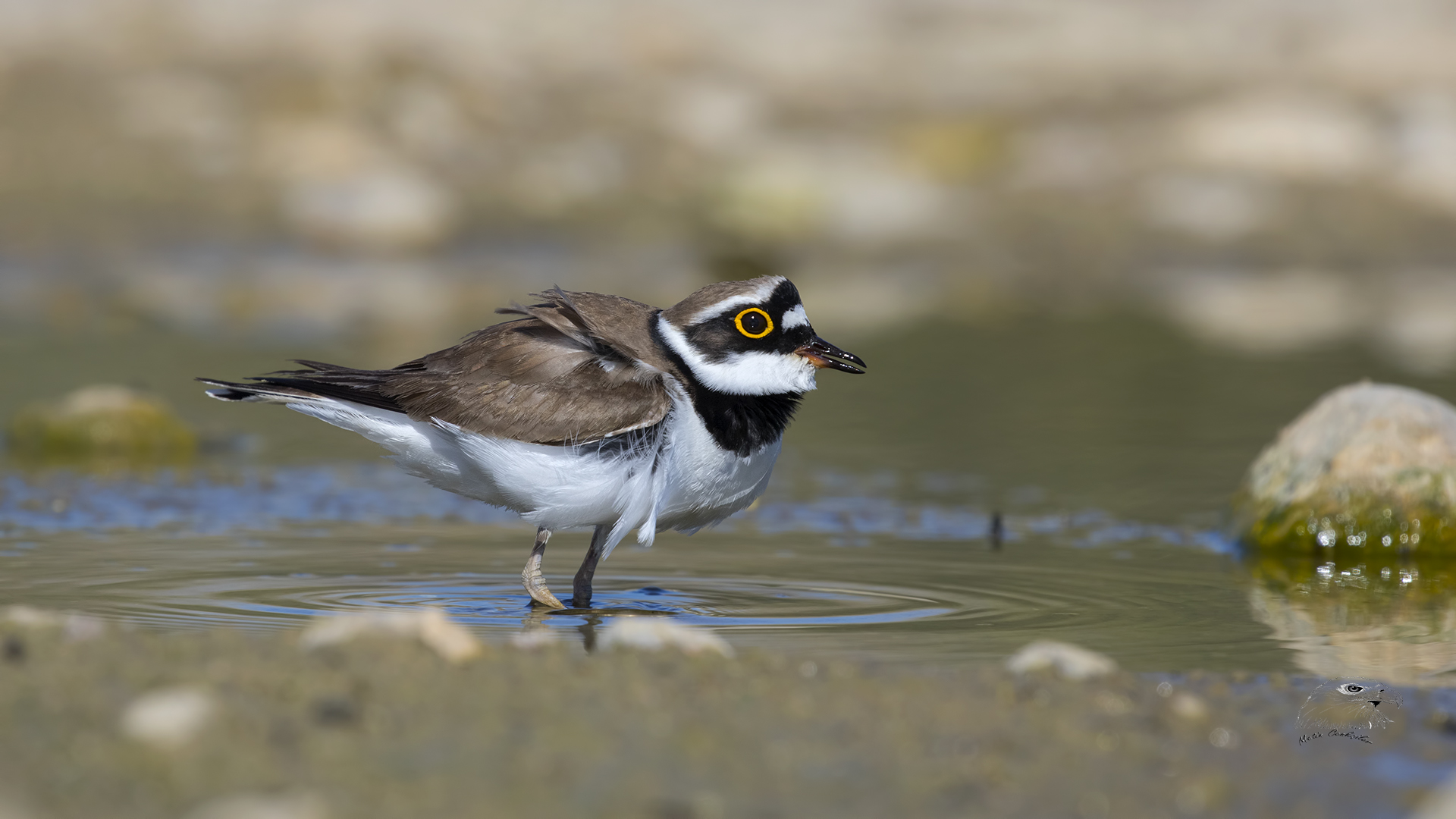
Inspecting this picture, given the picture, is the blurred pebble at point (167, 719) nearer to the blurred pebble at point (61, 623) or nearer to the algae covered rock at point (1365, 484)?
the blurred pebble at point (61, 623)

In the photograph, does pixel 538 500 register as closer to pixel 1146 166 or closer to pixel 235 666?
pixel 235 666

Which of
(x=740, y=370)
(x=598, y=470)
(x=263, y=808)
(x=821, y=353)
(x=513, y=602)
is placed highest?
(x=821, y=353)

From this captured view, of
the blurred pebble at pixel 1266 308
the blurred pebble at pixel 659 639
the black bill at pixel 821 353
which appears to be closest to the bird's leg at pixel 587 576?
the black bill at pixel 821 353

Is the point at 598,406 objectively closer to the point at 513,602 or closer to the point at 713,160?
the point at 513,602

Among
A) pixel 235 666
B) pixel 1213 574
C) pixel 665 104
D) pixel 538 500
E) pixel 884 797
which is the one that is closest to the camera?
pixel 884 797

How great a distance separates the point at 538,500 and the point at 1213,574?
10.2 feet

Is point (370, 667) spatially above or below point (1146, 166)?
below

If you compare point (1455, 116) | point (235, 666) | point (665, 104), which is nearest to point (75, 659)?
point (235, 666)

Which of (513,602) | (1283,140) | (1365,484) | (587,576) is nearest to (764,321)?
(587,576)

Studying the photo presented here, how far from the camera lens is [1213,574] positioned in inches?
319

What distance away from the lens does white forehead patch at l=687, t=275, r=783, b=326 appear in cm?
720

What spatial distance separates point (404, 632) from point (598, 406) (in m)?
1.79

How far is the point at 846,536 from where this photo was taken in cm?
902

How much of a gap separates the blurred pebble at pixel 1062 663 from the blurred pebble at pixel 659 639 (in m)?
0.87
